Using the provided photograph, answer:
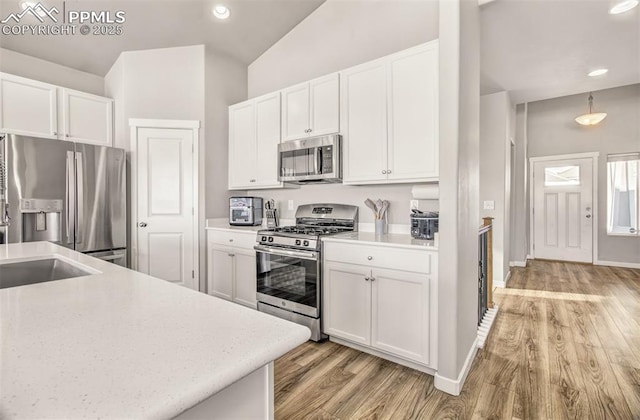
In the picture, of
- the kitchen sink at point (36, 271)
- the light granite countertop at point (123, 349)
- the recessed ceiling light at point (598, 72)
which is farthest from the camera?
the recessed ceiling light at point (598, 72)

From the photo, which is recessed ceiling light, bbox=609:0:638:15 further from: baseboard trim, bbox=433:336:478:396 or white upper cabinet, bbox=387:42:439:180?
baseboard trim, bbox=433:336:478:396

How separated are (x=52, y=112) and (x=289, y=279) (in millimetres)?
2928

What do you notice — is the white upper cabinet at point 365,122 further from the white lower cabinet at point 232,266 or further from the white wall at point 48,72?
the white wall at point 48,72

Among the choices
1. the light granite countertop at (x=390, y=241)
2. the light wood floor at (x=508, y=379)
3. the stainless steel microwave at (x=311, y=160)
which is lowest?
the light wood floor at (x=508, y=379)

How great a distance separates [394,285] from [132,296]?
5.57 ft

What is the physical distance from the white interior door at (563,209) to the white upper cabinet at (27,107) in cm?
773

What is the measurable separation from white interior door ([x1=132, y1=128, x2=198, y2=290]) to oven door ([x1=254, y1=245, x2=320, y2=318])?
1.13 m

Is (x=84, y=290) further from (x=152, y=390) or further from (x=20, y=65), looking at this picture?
(x=20, y=65)

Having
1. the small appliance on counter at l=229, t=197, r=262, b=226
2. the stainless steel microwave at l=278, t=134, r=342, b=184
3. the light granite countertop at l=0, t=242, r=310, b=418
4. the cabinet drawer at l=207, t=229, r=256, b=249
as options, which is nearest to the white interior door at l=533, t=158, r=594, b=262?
the stainless steel microwave at l=278, t=134, r=342, b=184

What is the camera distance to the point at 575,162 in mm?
5805

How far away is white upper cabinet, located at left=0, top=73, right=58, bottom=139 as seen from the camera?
2850 millimetres

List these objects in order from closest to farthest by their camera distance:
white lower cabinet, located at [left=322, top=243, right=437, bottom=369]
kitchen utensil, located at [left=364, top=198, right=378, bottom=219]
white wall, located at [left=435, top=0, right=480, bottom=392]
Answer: white wall, located at [left=435, top=0, right=480, bottom=392]
white lower cabinet, located at [left=322, top=243, right=437, bottom=369]
kitchen utensil, located at [left=364, top=198, right=378, bottom=219]

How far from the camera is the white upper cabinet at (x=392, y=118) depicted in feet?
7.50

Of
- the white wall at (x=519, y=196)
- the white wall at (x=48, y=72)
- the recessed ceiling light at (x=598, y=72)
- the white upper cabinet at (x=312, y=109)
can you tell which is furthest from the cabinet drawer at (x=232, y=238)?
the white wall at (x=519, y=196)
